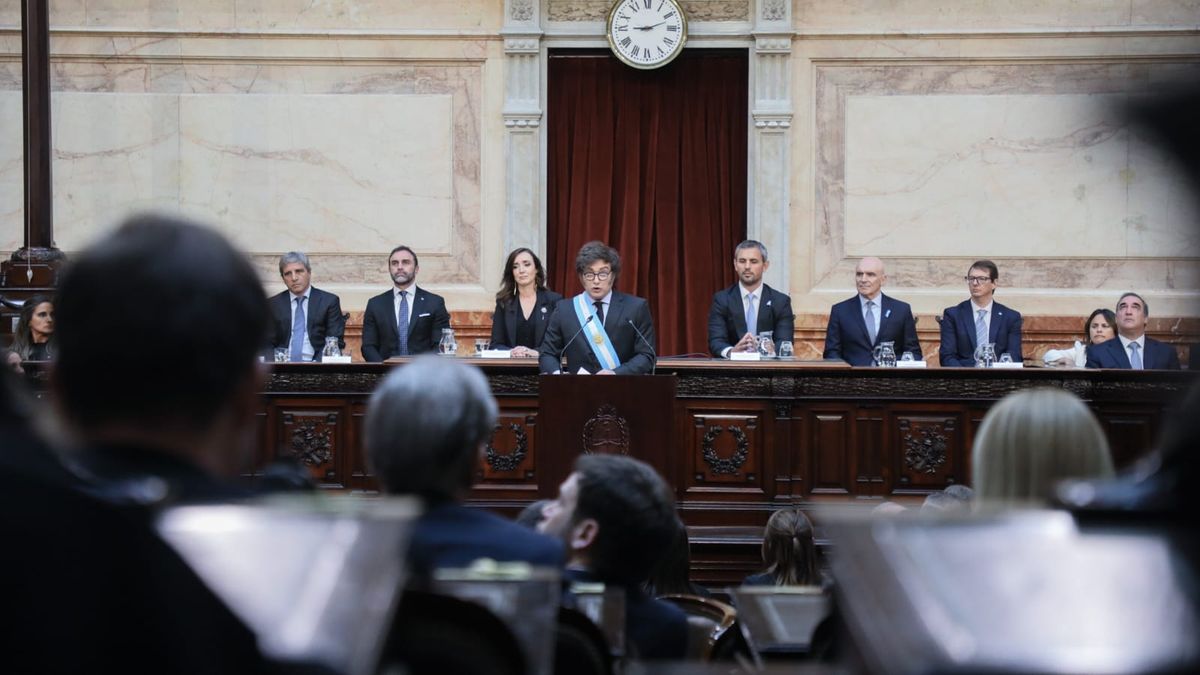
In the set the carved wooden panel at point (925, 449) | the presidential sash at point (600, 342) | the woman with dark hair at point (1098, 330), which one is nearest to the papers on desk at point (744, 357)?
the presidential sash at point (600, 342)

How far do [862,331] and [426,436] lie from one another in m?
7.53

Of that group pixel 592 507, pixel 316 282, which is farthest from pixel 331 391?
pixel 592 507

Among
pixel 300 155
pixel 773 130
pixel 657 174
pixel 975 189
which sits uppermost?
pixel 773 130

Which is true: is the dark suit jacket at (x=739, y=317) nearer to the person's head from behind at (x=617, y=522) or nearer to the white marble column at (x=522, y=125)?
the white marble column at (x=522, y=125)

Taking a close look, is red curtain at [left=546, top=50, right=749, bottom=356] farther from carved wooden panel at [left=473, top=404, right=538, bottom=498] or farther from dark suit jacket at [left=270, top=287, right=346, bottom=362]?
carved wooden panel at [left=473, top=404, right=538, bottom=498]

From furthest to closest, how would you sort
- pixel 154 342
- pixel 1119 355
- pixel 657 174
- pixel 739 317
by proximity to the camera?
pixel 657 174, pixel 739 317, pixel 1119 355, pixel 154 342

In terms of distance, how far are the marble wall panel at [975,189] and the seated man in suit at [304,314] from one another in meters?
3.85

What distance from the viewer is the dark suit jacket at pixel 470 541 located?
6.25 feet

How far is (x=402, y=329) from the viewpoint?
31.1 feet

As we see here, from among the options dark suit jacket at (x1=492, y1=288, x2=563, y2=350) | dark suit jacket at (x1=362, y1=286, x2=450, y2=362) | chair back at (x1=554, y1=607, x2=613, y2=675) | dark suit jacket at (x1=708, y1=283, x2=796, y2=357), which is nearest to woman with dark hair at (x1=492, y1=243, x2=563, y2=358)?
dark suit jacket at (x1=492, y1=288, x2=563, y2=350)

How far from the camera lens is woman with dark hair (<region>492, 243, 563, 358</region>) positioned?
9.42 meters

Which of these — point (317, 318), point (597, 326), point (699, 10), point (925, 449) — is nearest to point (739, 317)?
point (597, 326)

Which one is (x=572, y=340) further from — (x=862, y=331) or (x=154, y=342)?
(x=154, y=342)

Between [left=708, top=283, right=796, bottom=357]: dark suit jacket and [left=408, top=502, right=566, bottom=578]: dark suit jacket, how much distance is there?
281 inches
